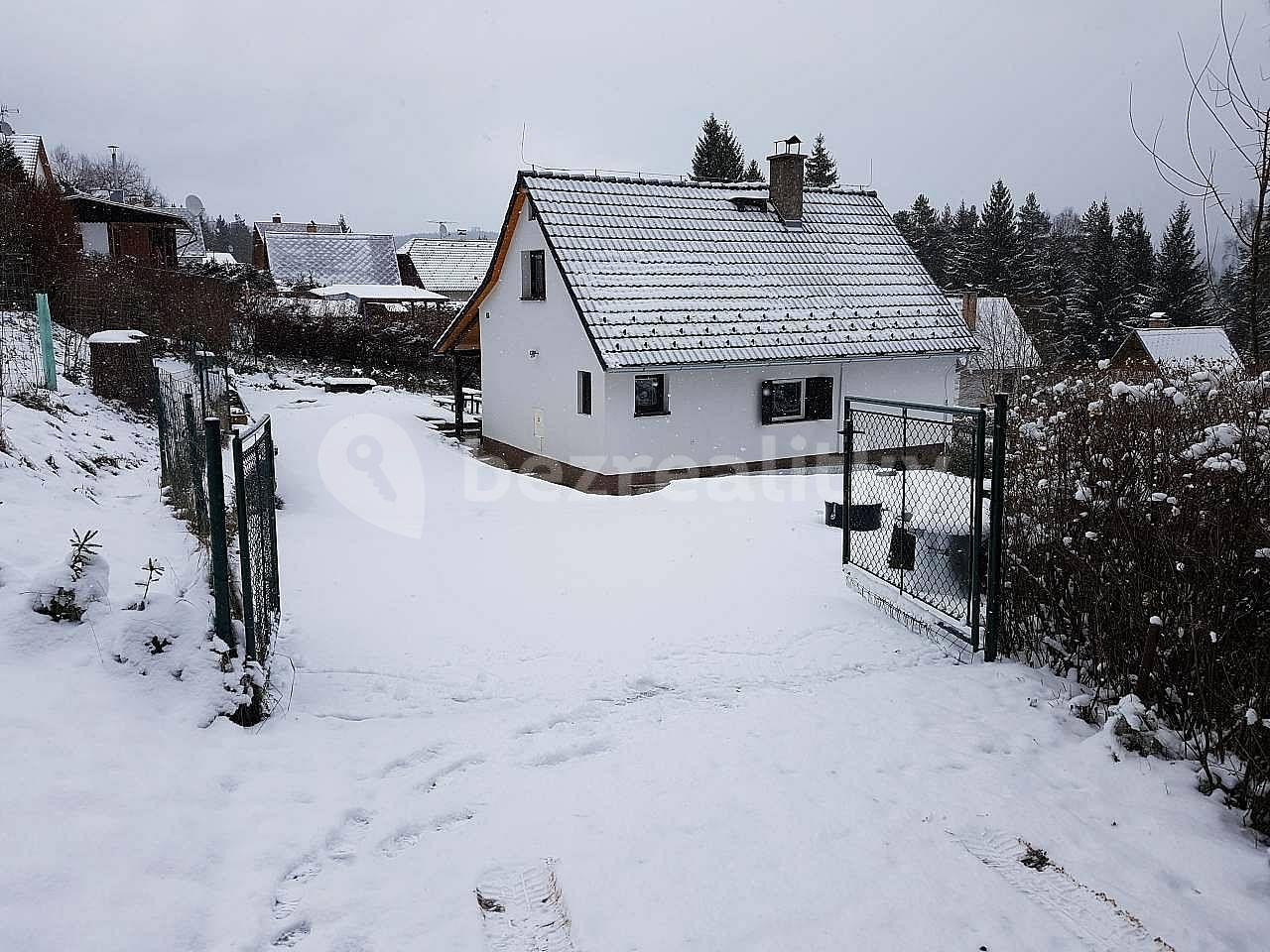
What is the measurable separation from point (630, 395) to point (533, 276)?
4121 millimetres

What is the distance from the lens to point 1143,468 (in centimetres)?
552

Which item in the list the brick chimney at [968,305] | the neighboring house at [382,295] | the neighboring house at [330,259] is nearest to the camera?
the brick chimney at [968,305]

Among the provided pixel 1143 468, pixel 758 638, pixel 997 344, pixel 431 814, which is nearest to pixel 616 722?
pixel 431 814

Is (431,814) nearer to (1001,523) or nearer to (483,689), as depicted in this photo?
(483,689)

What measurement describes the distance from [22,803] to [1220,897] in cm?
490

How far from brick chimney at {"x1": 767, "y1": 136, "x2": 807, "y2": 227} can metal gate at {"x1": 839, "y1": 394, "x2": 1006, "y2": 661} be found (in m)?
12.1

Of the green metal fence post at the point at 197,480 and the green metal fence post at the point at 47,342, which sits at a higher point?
the green metal fence post at the point at 47,342

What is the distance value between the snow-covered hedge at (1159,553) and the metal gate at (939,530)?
26 cm

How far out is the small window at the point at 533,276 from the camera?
18.5 metres

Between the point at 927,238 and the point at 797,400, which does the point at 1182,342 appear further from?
the point at 927,238

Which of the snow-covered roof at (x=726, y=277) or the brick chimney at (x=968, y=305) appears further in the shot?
the brick chimney at (x=968, y=305)

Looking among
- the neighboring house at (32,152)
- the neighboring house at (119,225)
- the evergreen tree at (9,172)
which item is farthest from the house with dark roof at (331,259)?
the evergreen tree at (9,172)

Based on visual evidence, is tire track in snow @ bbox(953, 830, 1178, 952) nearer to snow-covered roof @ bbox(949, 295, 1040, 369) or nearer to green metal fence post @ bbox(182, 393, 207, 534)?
green metal fence post @ bbox(182, 393, 207, 534)

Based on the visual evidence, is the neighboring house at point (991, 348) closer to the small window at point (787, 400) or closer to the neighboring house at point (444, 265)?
the small window at point (787, 400)
